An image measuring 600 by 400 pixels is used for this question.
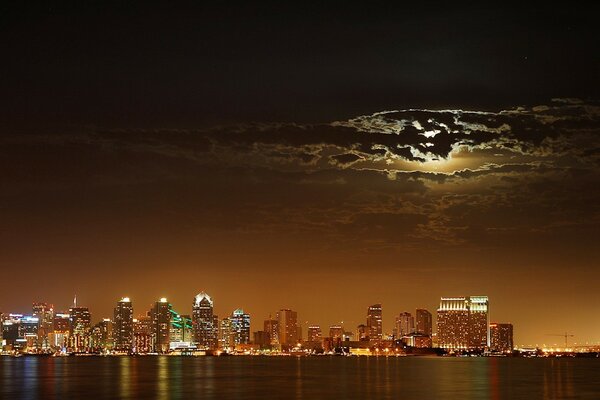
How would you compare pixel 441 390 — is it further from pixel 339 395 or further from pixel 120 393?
pixel 120 393

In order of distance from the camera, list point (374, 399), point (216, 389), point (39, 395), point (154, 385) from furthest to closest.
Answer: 1. point (154, 385)
2. point (216, 389)
3. point (39, 395)
4. point (374, 399)

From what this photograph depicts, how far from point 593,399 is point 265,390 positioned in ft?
104

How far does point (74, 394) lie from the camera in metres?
82.0

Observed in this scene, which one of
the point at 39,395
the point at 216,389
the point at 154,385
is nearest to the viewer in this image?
the point at 39,395

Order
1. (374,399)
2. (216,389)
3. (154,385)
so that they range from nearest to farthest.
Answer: (374,399) → (216,389) → (154,385)

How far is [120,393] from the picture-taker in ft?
270

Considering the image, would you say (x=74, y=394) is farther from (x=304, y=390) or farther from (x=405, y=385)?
(x=405, y=385)

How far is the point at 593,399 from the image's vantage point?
74.7 m

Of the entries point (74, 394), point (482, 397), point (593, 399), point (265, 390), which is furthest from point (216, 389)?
point (593, 399)

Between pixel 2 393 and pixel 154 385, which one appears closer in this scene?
pixel 2 393

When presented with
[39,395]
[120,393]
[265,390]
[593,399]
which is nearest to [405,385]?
[265,390]

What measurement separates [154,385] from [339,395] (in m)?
27.4

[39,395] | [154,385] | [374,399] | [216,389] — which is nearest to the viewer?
[374,399]

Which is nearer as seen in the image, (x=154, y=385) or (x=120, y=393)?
(x=120, y=393)
